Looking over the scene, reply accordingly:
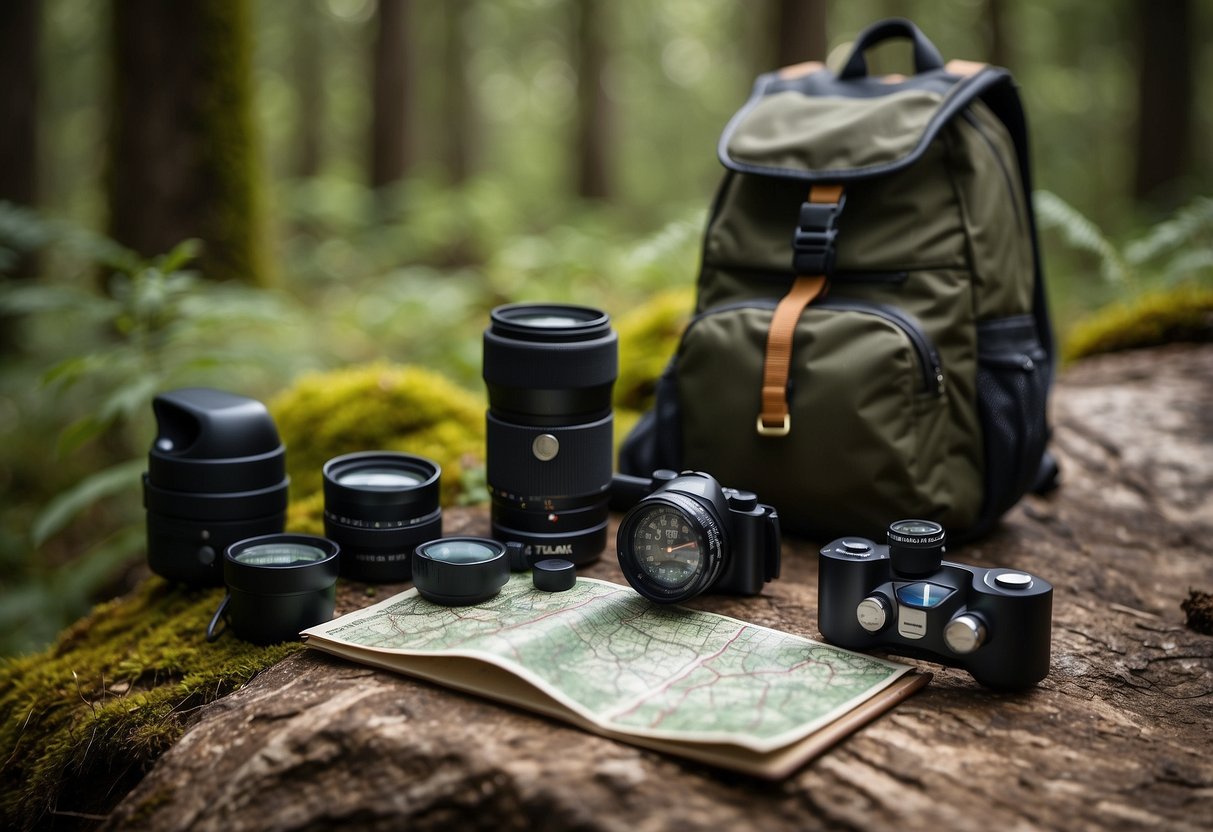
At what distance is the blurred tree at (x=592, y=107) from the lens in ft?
40.8

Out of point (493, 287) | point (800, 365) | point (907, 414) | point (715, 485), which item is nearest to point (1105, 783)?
point (715, 485)

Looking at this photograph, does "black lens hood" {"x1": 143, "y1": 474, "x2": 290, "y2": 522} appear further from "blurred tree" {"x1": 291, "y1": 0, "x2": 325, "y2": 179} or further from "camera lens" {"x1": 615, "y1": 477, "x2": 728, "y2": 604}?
"blurred tree" {"x1": 291, "y1": 0, "x2": 325, "y2": 179}

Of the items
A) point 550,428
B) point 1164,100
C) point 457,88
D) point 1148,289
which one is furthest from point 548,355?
point 457,88

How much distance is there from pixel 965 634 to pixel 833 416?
1011 mm

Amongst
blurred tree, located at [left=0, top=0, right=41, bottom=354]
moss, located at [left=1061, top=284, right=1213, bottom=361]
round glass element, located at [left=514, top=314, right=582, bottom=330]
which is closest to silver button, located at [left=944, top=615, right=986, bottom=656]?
round glass element, located at [left=514, top=314, right=582, bottom=330]

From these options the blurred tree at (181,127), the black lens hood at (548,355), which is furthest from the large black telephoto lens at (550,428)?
the blurred tree at (181,127)

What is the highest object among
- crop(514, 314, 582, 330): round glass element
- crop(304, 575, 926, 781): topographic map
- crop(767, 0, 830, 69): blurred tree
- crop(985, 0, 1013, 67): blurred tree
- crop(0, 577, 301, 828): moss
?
crop(985, 0, 1013, 67): blurred tree

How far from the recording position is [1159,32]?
9.80m

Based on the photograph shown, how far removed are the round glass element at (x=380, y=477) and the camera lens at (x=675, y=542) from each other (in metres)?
0.72

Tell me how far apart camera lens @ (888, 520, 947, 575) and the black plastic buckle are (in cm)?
114

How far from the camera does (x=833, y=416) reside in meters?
2.95

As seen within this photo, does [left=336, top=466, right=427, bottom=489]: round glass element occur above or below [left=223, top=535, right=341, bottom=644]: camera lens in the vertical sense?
above

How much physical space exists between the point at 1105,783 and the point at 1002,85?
8.00ft

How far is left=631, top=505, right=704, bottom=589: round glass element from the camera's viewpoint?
2354 millimetres
